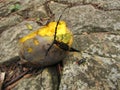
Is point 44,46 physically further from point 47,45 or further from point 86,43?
point 86,43

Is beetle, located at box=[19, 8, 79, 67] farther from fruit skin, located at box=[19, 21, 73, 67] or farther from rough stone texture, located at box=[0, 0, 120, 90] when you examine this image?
rough stone texture, located at box=[0, 0, 120, 90]

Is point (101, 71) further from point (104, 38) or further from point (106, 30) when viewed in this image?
point (106, 30)

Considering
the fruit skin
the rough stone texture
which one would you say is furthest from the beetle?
the rough stone texture

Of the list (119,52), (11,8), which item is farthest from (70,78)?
(11,8)

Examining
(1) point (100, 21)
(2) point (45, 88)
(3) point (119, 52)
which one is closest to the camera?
(2) point (45, 88)

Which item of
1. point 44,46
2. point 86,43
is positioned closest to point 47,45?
point 44,46

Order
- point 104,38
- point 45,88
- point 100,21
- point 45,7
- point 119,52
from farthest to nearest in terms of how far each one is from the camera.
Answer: point 45,7, point 100,21, point 104,38, point 119,52, point 45,88
